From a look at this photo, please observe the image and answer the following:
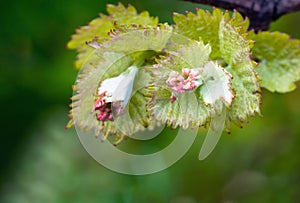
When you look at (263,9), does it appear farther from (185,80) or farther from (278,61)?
(185,80)

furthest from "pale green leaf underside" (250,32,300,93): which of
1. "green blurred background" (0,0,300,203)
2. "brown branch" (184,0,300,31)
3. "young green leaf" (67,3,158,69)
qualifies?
"green blurred background" (0,0,300,203)

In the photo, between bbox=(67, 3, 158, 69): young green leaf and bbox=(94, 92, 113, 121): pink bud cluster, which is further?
bbox=(67, 3, 158, 69): young green leaf

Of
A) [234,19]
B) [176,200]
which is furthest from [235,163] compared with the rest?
[234,19]

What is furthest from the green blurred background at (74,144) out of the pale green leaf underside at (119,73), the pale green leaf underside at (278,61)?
the pale green leaf underside at (119,73)

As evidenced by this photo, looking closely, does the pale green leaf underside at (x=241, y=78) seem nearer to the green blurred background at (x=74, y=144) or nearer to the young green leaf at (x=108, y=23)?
the young green leaf at (x=108, y=23)

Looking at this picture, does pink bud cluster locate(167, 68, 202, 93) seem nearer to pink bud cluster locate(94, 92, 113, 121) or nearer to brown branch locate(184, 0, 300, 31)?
pink bud cluster locate(94, 92, 113, 121)

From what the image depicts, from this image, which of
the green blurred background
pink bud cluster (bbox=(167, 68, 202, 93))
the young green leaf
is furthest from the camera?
the green blurred background

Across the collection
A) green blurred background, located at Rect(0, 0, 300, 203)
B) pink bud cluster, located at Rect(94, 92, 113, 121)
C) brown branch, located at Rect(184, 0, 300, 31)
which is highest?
brown branch, located at Rect(184, 0, 300, 31)
